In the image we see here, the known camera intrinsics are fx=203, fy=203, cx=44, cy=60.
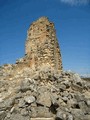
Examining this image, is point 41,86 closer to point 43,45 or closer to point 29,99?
point 29,99

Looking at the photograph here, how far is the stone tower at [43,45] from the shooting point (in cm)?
1772

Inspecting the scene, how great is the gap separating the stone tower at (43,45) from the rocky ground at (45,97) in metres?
1.30

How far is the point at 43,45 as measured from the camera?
18.0 meters

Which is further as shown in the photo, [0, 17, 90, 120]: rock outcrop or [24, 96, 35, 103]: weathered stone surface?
[24, 96, 35, 103]: weathered stone surface

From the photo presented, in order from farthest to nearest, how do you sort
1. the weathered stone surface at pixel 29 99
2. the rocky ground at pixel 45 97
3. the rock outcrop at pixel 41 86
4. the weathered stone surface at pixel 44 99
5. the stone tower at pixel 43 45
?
the stone tower at pixel 43 45
the weathered stone surface at pixel 44 99
the weathered stone surface at pixel 29 99
the rock outcrop at pixel 41 86
the rocky ground at pixel 45 97

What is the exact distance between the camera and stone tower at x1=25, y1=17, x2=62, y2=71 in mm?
17719

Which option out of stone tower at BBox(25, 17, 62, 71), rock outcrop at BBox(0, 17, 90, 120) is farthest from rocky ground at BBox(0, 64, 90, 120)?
stone tower at BBox(25, 17, 62, 71)

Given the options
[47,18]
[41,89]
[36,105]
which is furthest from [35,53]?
[36,105]

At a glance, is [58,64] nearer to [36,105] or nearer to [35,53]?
[35,53]

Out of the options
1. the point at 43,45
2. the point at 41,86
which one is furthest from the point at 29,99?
the point at 43,45

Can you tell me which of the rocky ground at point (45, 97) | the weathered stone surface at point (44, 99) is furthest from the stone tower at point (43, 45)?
the weathered stone surface at point (44, 99)

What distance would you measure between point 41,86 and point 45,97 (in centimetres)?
157

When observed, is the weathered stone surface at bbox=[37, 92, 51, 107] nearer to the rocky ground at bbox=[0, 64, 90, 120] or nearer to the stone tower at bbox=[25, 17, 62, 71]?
the rocky ground at bbox=[0, 64, 90, 120]

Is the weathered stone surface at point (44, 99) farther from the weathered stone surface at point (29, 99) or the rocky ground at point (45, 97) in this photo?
the weathered stone surface at point (29, 99)
